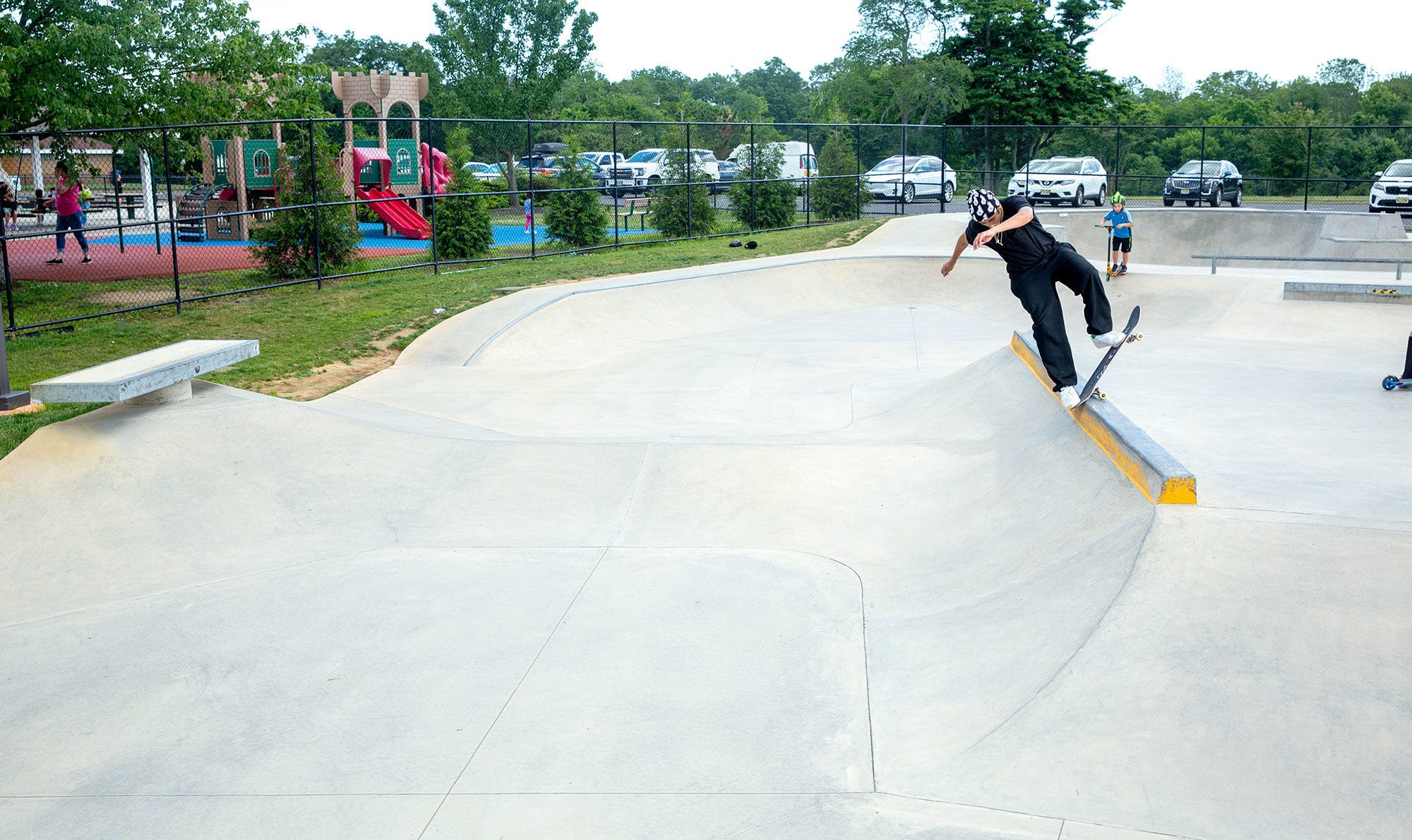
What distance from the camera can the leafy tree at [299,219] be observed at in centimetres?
1617

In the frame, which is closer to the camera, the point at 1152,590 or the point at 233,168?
the point at 1152,590

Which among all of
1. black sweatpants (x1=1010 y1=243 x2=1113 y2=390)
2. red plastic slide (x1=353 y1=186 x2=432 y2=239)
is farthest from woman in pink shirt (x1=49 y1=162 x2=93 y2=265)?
black sweatpants (x1=1010 y1=243 x2=1113 y2=390)

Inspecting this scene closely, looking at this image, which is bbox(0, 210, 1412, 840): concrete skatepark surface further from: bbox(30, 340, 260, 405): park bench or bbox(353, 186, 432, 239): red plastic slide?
bbox(353, 186, 432, 239): red plastic slide

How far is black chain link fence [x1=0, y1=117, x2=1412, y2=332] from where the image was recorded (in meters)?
16.2

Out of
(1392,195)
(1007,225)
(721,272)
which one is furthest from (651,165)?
(1007,225)

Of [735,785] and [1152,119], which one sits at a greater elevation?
[1152,119]

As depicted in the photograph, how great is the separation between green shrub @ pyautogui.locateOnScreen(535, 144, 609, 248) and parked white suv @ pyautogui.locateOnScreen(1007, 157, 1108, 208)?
13.9m

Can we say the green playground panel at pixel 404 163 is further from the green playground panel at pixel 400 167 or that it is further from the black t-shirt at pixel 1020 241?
the black t-shirt at pixel 1020 241

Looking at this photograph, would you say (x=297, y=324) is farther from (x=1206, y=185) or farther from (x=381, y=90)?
(x=1206, y=185)

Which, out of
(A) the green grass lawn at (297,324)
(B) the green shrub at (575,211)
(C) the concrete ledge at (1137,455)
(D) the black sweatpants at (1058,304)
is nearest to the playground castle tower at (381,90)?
(B) the green shrub at (575,211)

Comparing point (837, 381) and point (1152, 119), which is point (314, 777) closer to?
point (837, 381)

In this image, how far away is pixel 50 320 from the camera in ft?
42.6

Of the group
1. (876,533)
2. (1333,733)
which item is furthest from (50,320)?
(1333,733)

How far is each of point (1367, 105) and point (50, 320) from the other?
62.9 meters
